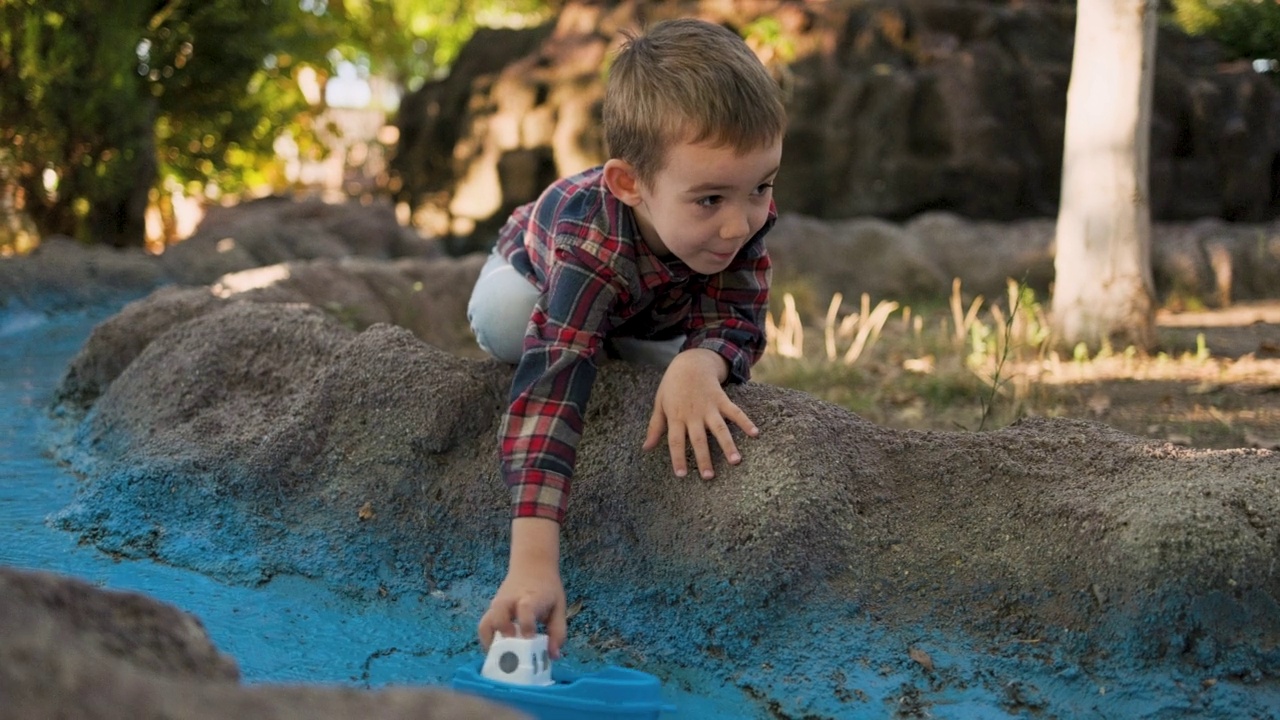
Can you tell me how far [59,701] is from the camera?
1.13m

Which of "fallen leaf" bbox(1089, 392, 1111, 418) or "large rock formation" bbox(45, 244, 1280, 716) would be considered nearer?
"large rock formation" bbox(45, 244, 1280, 716)

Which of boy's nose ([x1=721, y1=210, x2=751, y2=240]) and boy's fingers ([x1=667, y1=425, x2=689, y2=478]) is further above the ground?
boy's nose ([x1=721, y1=210, x2=751, y2=240])

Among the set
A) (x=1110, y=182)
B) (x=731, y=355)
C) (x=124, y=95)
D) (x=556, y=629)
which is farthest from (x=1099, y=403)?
(x=124, y=95)

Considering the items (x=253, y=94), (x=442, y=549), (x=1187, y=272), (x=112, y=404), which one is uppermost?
(x=253, y=94)

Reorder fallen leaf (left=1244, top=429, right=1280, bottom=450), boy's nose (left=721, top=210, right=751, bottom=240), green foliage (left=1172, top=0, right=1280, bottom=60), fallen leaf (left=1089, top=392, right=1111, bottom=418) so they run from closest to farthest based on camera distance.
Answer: boy's nose (left=721, top=210, right=751, bottom=240) → fallen leaf (left=1244, top=429, right=1280, bottom=450) → fallen leaf (left=1089, top=392, right=1111, bottom=418) → green foliage (left=1172, top=0, right=1280, bottom=60)

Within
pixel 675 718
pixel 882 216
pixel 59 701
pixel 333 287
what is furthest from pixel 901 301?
pixel 59 701

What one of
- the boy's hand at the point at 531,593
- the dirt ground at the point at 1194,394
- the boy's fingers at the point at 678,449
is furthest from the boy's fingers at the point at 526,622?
the dirt ground at the point at 1194,394

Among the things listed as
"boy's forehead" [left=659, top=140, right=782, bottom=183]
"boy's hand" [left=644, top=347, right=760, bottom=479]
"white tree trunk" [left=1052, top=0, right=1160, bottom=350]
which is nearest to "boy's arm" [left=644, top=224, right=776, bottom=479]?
"boy's hand" [left=644, top=347, right=760, bottom=479]

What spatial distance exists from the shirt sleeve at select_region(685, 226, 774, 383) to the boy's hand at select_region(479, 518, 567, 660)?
69 centimetres

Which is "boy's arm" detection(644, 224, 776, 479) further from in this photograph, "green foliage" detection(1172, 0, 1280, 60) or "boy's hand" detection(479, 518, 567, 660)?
"green foliage" detection(1172, 0, 1280, 60)

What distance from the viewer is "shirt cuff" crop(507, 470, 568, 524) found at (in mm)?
2408

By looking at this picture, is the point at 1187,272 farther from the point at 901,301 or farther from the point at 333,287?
the point at 333,287

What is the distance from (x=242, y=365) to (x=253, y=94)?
6937 mm

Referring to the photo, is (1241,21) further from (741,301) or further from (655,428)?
(655,428)
